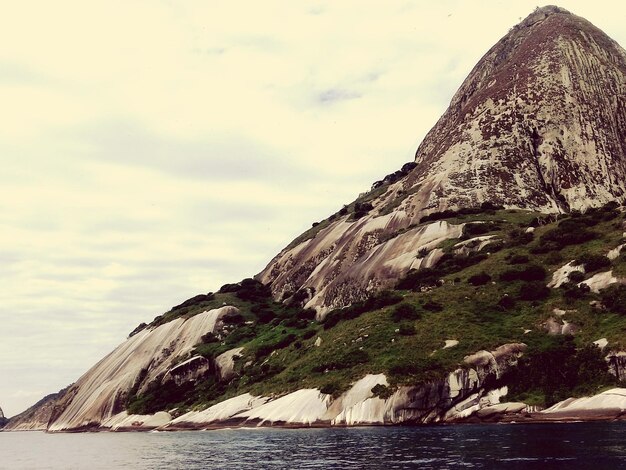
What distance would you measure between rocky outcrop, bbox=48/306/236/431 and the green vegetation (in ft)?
12.9

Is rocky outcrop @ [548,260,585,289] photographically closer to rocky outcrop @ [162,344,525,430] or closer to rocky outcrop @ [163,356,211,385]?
rocky outcrop @ [162,344,525,430]

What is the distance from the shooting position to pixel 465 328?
79.9 meters

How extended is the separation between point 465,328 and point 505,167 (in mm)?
77700

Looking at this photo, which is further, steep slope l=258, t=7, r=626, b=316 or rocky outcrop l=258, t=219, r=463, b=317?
steep slope l=258, t=7, r=626, b=316

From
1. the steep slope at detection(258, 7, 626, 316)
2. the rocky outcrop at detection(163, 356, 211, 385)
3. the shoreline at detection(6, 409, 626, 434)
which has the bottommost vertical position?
the shoreline at detection(6, 409, 626, 434)

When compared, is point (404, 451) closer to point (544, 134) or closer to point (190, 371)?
point (190, 371)

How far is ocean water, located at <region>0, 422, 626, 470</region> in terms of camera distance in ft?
112

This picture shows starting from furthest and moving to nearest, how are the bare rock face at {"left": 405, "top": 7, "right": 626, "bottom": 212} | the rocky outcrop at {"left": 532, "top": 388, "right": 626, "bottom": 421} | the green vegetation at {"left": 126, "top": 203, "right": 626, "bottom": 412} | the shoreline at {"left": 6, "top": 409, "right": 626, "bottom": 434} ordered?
the bare rock face at {"left": 405, "top": 7, "right": 626, "bottom": 212}, the green vegetation at {"left": 126, "top": 203, "right": 626, "bottom": 412}, the shoreline at {"left": 6, "top": 409, "right": 626, "bottom": 434}, the rocky outcrop at {"left": 532, "top": 388, "right": 626, "bottom": 421}

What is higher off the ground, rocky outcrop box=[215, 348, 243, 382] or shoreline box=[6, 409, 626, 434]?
rocky outcrop box=[215, 348, 243, 382]

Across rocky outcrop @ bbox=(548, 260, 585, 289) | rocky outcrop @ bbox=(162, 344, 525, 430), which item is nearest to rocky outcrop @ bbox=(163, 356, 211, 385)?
rocky outcrop @ bbox=(162, 344, 525, 430)

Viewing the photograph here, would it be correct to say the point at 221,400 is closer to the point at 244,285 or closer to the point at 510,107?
the point at 244,285

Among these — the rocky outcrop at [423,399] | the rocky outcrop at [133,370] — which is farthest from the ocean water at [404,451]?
the rocky outcrop at [133,370]

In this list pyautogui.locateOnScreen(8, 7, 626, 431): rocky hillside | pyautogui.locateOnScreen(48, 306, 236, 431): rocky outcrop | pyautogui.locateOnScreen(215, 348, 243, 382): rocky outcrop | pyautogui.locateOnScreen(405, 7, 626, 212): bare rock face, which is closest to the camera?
pyautogui.locateOnScreen(8, 7, 626, 431): rocky hillside

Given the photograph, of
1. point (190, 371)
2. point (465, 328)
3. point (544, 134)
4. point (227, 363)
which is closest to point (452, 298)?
point (465, 328)
